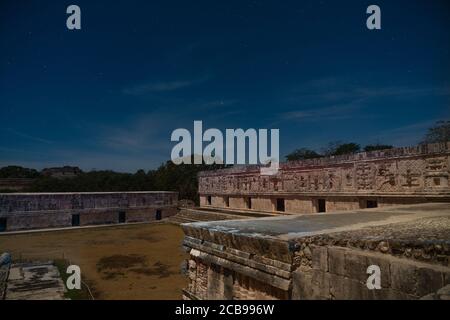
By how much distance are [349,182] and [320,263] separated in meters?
9.70

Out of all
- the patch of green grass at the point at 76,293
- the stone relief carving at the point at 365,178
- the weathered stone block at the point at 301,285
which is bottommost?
the patch of green grass at the point at 76,293

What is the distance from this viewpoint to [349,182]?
37.9ft

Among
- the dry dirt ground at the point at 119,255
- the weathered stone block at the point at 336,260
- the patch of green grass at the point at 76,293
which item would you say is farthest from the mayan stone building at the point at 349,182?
the patch of green grass at the point at 76,293

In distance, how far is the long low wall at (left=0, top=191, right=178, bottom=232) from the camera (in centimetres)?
1830

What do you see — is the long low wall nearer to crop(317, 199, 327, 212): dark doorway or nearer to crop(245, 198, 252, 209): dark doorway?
crop(245, 198, 252, 209): dark doorway

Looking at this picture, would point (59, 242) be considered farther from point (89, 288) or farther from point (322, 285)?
point (322, 285)

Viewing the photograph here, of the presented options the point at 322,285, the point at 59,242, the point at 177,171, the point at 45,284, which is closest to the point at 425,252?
the point at 322,285

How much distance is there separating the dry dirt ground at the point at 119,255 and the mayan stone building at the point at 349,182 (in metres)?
5.25

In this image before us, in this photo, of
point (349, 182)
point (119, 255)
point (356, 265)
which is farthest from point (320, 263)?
point (119, 255)

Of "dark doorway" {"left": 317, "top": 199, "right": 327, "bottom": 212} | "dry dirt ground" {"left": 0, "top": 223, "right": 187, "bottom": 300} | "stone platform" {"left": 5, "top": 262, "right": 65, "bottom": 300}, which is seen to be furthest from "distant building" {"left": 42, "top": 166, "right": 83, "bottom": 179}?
"dark doorway" {"left": 317, "top": 199, "right": 327, "bottom": 212}

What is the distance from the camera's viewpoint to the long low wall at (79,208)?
18297mm

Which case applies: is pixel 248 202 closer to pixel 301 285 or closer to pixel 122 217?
pixel 122 217

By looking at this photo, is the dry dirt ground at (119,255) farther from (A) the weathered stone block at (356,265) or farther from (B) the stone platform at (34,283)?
(A) the weathered stone block at (356,265)

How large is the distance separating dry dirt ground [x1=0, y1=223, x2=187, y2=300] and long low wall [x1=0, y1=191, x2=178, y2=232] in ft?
6.26
